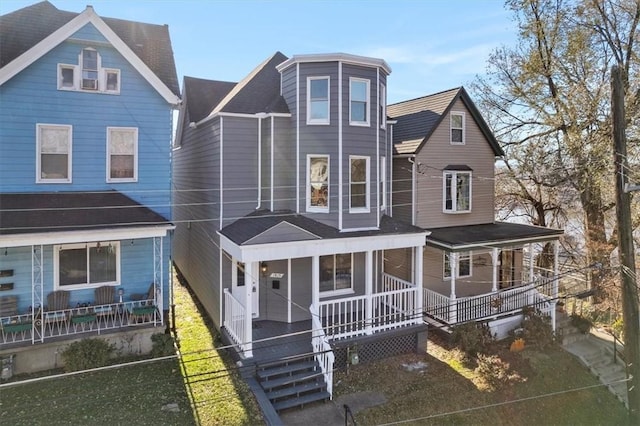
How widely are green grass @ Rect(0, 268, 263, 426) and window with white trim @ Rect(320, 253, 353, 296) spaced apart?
425cm

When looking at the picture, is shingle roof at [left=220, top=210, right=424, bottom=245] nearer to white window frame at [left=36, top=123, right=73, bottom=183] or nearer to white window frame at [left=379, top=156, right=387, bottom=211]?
white window frame at [left=379, top=156, right=387, bottom=211]

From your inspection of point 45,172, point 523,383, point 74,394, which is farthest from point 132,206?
point 523,383

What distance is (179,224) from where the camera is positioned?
68.7 ft

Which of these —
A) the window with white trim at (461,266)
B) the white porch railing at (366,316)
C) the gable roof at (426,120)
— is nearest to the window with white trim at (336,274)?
the white porch railing at (366,316)

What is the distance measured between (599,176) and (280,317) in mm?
16603

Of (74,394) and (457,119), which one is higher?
(457,119)

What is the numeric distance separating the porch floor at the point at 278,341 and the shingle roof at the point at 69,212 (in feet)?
14.6

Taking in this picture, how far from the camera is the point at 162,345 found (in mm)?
11578

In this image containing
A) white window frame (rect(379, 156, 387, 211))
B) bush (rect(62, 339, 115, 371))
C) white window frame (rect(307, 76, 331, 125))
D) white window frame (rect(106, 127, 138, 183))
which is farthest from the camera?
white window frame (rect(379, 156, 387, 211))

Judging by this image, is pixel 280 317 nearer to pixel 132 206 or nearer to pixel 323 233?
pixel 323 233

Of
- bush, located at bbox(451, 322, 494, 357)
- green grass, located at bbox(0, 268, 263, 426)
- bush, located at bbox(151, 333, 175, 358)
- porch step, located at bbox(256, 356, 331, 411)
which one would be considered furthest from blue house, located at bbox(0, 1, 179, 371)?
bush, located at bbox(451, 322, 494, 357)

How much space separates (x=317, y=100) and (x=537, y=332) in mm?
11905

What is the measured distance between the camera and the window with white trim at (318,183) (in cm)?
1330

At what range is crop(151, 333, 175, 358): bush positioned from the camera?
11.5 metres
